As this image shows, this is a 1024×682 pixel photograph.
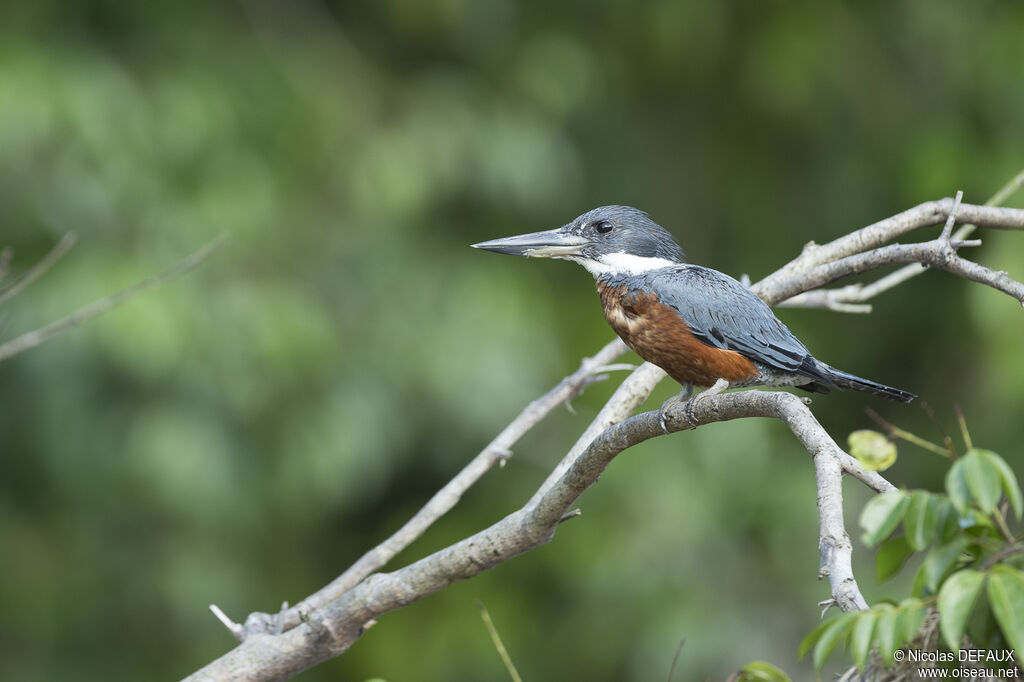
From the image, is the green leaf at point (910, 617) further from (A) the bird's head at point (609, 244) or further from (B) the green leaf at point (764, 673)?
(A) the bird's head at point (609, 244)

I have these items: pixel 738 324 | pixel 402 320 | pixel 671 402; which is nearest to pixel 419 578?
pixel 671 402

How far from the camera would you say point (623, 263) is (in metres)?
3.28

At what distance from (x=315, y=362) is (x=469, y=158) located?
137 cm

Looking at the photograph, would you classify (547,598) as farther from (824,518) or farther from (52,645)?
(824,518)

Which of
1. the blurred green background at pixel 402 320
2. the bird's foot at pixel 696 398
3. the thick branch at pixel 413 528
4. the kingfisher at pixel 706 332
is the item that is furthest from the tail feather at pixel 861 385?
the blurred green background at pixel 402 320

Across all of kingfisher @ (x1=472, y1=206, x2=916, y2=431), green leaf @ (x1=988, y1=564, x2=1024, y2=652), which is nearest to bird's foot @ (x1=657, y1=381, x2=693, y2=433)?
kingfisher @ (x1=472, y1=206, x2=916, y2=431)

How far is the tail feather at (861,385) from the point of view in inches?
98.1

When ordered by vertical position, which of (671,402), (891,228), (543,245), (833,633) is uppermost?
(543,245)

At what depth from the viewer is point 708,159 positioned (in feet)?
23.4

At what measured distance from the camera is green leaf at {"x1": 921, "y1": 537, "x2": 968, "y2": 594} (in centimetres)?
139

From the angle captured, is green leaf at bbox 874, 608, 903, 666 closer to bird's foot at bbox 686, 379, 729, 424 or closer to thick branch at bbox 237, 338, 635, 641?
bird's foot at bbox 686, 379, 729, 424

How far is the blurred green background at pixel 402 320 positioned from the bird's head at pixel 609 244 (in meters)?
2.38

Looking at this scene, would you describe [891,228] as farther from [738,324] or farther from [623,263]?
[623,263]

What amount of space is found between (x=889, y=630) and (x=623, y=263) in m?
2.00
